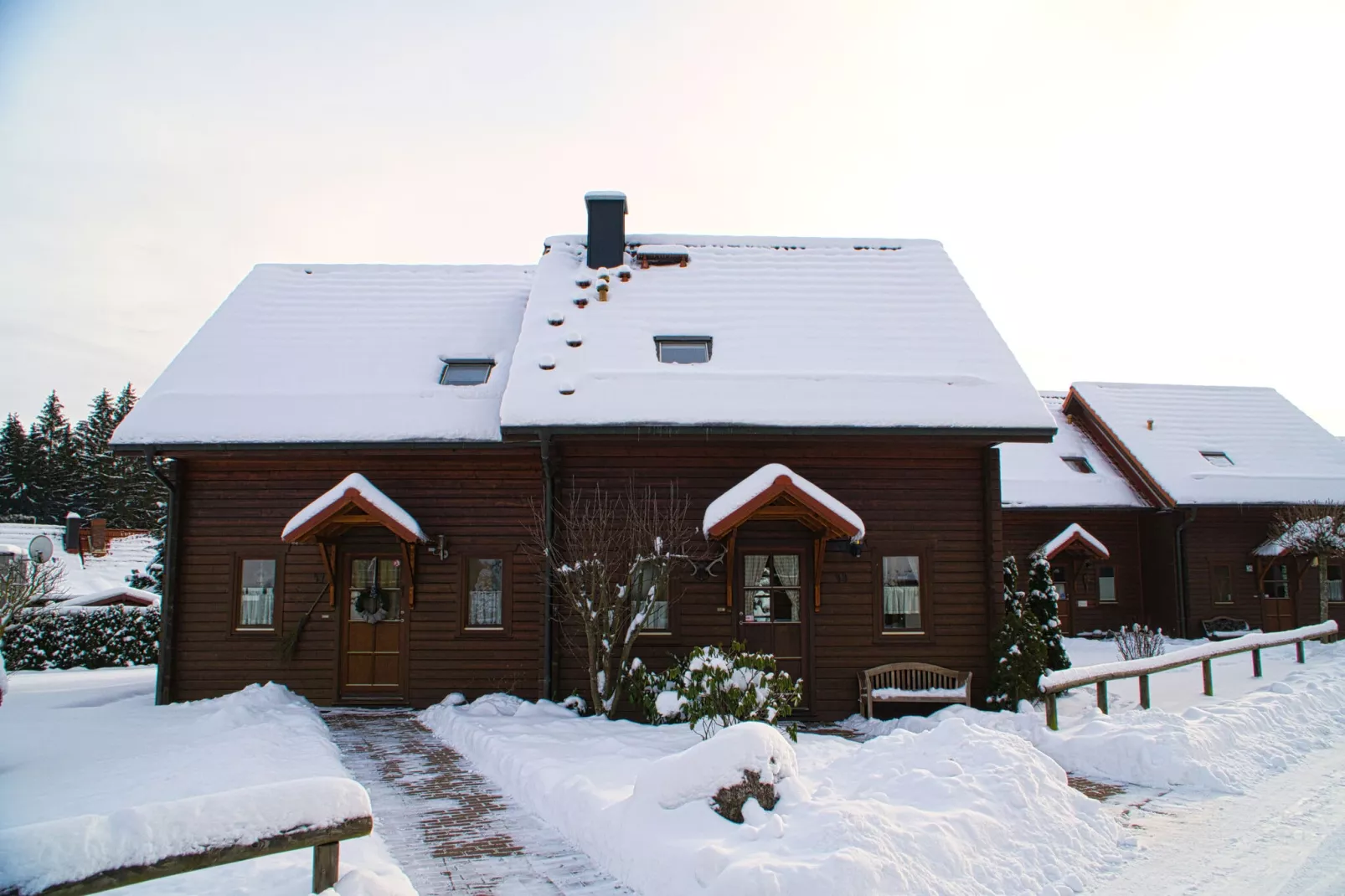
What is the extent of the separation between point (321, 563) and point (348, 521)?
44.7 inches

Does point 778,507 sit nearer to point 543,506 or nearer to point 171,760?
point 543,506

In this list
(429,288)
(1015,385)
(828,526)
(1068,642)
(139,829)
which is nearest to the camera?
(139,829)

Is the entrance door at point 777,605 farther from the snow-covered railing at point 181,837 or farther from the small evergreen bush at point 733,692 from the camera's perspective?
the snow-covered railing at point 181,837

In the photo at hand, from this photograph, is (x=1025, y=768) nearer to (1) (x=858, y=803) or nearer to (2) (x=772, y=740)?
(1) (x=858, y=803)

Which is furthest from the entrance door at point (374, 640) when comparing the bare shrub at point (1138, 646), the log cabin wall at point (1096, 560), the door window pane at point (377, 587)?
the log cabin wall at point (1096, 560)

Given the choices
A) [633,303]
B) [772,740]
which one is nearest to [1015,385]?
[633,303]

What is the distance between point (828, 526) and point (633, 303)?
556 centimetres

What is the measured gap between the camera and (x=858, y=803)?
6160mm

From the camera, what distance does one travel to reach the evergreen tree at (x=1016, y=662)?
12.1 meters

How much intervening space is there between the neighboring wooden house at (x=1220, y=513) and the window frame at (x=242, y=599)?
680 inches

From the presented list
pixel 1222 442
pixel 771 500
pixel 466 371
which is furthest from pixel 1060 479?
pixel 466 371

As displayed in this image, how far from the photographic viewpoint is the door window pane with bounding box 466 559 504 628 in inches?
519

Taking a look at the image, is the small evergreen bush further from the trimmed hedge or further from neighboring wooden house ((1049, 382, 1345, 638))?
neighboring wooden house ((1049, 382, 1345, 638))

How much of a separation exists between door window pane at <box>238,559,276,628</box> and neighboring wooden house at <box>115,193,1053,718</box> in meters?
0.03
